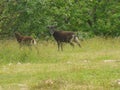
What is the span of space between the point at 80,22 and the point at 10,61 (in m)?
17.2

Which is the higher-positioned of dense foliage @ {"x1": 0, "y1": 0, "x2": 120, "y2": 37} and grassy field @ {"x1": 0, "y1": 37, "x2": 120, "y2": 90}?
grassy field @ {"x1": 0, "y1": 37, "x2": 120, "y2": 90}

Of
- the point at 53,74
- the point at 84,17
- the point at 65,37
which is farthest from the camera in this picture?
the point at 84,17

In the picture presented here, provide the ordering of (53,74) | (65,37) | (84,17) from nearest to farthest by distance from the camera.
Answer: (53,74), (65,37), (84,17)

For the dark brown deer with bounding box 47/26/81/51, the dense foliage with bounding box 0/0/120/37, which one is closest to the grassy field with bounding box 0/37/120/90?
the dark brown deer with bounding box 47/26/81/51

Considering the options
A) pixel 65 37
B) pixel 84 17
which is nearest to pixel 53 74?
pixel 65 37

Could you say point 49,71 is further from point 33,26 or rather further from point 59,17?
point 59,17

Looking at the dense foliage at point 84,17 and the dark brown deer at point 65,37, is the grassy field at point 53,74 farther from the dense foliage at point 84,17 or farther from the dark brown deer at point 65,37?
the dense foliage at point 84,17

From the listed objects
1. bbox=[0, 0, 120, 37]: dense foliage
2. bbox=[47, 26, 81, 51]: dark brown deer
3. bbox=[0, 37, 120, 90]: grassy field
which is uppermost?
bbox=[0, 37, 120, 90]: grassy field

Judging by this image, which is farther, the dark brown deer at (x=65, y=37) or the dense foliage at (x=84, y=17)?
the dense foliage at (x=84, y=17)

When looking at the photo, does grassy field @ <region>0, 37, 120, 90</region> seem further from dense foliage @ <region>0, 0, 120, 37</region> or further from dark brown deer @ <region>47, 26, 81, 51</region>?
dense foliage @ <region>0, 0, 120, 37</region>

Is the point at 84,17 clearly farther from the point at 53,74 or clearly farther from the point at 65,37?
the point at 53,74

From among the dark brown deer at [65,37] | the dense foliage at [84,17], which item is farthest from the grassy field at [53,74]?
the dense foliage at [84,17]

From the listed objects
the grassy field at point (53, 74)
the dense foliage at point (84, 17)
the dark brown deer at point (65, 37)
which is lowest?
the dense foliage at point (84, 17)

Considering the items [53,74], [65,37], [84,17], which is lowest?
[84,17]
